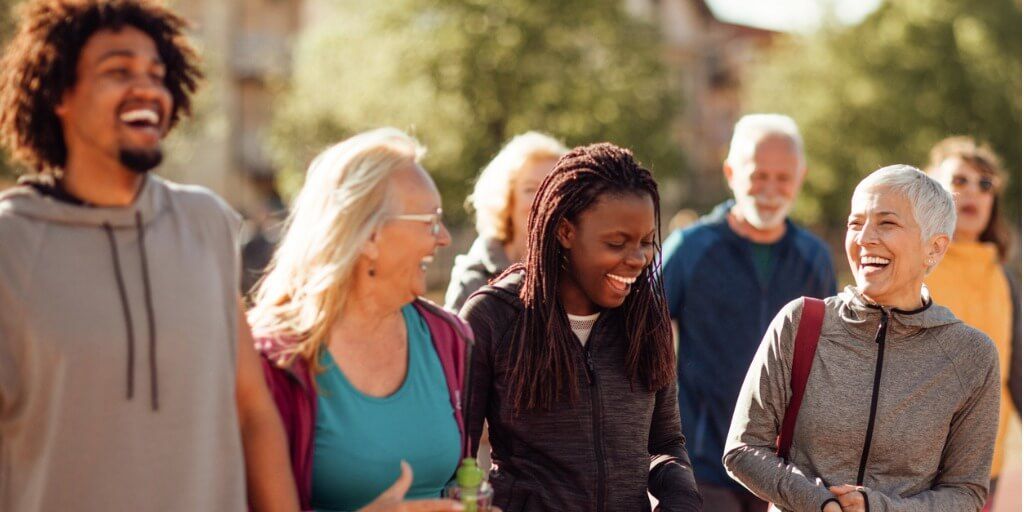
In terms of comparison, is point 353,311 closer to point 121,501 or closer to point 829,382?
point 121,501

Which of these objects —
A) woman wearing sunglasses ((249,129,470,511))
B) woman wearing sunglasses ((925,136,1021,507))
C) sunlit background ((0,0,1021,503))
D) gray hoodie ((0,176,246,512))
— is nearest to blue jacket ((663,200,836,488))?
woman wearing sunglasses ((925,136,1021,507))

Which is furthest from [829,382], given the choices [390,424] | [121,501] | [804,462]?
[121,501]

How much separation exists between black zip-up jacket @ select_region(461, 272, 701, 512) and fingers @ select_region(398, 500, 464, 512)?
47 centimetres

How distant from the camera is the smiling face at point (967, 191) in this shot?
582cm

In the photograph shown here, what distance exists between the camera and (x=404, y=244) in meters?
3.12

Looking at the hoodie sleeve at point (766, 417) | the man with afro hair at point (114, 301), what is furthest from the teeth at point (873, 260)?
the man with afro hair at point (114, 301)

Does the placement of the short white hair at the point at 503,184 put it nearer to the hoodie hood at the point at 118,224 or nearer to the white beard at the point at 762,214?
the white beard at the point at 762,214

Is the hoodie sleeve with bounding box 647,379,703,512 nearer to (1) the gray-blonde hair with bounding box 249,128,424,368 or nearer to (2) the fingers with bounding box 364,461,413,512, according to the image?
(2) the fingers with bounding box 364,461,413,512

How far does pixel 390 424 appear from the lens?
9.91ft

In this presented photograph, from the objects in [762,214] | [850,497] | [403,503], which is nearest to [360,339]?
[403,503]

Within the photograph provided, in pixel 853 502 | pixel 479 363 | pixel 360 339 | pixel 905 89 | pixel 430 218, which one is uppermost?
pixel 905 89

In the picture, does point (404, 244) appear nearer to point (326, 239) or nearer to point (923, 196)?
point (326, 239)

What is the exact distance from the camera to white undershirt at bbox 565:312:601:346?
359cm

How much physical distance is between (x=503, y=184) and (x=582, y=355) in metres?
1.81
